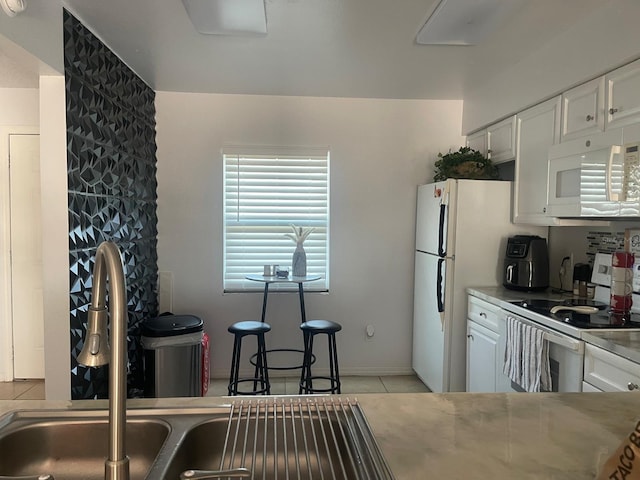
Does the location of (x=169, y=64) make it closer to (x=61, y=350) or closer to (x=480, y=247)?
(x=61, y=350)

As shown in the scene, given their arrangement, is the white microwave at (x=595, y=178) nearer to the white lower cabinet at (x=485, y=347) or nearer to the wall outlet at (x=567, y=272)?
the wall outlet at (x=567, y=272)

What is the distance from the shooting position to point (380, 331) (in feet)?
14.0

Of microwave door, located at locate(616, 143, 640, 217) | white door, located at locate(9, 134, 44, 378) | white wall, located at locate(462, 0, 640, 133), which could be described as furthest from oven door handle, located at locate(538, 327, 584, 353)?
white door, located at locate(9, 134, 44, 378)

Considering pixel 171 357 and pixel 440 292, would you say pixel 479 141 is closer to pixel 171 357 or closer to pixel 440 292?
pixel 440 292

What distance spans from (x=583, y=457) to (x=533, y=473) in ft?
0.46

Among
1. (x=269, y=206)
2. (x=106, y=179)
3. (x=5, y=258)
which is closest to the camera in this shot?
(x=106, y=179)

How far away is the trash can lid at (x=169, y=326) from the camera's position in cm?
330

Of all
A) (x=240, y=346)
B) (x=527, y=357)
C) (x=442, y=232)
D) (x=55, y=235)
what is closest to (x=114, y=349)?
(x=55, y=235)

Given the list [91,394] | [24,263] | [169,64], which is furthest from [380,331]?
[24,263]

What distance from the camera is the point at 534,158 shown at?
311cm

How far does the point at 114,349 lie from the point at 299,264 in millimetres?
3083

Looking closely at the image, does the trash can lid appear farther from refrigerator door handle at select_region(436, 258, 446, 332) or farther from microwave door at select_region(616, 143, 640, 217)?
microwave door at select_region(616, 143, 640, 217)

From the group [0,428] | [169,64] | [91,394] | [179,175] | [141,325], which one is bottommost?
[91,394]

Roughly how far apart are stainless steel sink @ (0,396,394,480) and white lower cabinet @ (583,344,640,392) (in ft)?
4.48
